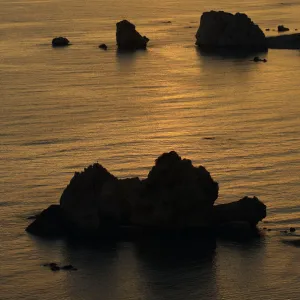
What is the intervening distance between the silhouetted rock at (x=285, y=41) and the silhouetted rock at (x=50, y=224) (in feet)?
273

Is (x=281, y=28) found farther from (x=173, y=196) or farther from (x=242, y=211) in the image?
(x=173, y=196)

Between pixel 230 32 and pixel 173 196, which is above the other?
pixel 230 32

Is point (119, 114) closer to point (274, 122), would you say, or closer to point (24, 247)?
point (274, 122)

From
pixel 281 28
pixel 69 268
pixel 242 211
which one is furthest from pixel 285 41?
pixel 69 268

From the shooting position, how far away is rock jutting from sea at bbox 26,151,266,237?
192 feet

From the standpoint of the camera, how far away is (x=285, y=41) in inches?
5625

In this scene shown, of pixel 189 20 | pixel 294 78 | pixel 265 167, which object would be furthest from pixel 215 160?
pixel 189 20

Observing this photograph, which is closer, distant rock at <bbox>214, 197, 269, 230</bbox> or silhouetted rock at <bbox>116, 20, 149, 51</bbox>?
distant rock at <bbox>214, 197, 269, 230</bbox>

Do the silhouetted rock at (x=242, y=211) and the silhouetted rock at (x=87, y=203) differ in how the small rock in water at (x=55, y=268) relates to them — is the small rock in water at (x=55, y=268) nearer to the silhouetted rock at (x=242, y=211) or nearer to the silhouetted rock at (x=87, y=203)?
the silhouetted rock at (x=87, y=203)

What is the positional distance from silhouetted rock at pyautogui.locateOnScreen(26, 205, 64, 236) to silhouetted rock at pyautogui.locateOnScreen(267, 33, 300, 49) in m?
83.3

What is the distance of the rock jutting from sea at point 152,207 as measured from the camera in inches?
2298

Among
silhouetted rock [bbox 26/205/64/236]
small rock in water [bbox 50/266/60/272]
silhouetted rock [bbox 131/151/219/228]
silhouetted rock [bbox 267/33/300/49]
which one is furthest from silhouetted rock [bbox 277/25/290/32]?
small rock in water [bbox 50/266/60/272]

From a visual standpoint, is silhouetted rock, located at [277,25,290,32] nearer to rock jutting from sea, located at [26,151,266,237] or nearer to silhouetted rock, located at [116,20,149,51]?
silhouetted rock, located at [116,20,149,51]

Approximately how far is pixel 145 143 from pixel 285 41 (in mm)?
64742
